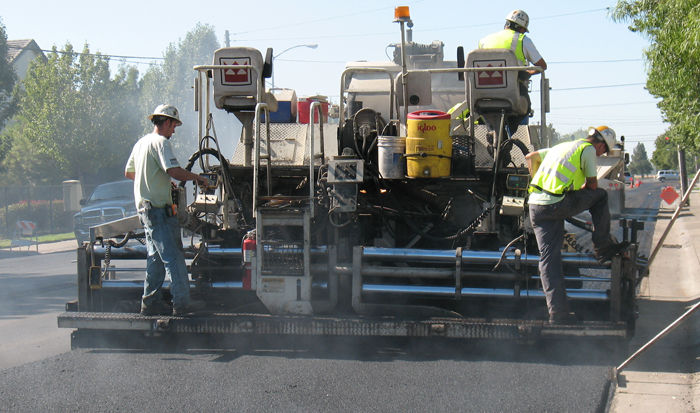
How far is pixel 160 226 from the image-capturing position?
18.4ft

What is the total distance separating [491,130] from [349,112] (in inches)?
75.5

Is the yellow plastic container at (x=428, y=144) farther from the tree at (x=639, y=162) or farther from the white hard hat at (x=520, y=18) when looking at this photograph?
the tree at (x=639, y=162)

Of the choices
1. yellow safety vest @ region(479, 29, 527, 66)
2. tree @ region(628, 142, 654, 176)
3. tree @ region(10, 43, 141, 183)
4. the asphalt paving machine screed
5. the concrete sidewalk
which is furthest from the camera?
tree @ region(628, 142, 654, 176)

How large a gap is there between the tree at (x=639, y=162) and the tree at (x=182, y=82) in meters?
107

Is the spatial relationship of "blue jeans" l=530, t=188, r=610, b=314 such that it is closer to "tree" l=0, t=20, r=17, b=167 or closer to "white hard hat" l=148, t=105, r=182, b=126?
"white hard hat" l=148, t=105, r=182, b=126

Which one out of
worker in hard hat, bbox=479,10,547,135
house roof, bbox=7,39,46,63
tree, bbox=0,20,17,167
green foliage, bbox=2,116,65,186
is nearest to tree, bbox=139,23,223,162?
house roof, bbox=7,39,46,63

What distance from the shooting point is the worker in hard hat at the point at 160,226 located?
5.57 meters

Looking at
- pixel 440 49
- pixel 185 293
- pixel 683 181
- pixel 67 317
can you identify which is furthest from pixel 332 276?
Answer: pixel 683 181

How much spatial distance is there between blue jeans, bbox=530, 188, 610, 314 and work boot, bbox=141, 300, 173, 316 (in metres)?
3.02

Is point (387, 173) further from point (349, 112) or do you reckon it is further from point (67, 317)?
point (67, 317)

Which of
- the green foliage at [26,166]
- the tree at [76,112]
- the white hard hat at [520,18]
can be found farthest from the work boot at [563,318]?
the green foliage at [26,166]

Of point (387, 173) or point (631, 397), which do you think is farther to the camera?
point (387, 173)

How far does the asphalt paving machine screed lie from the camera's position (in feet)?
17.5

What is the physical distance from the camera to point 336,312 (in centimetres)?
569
